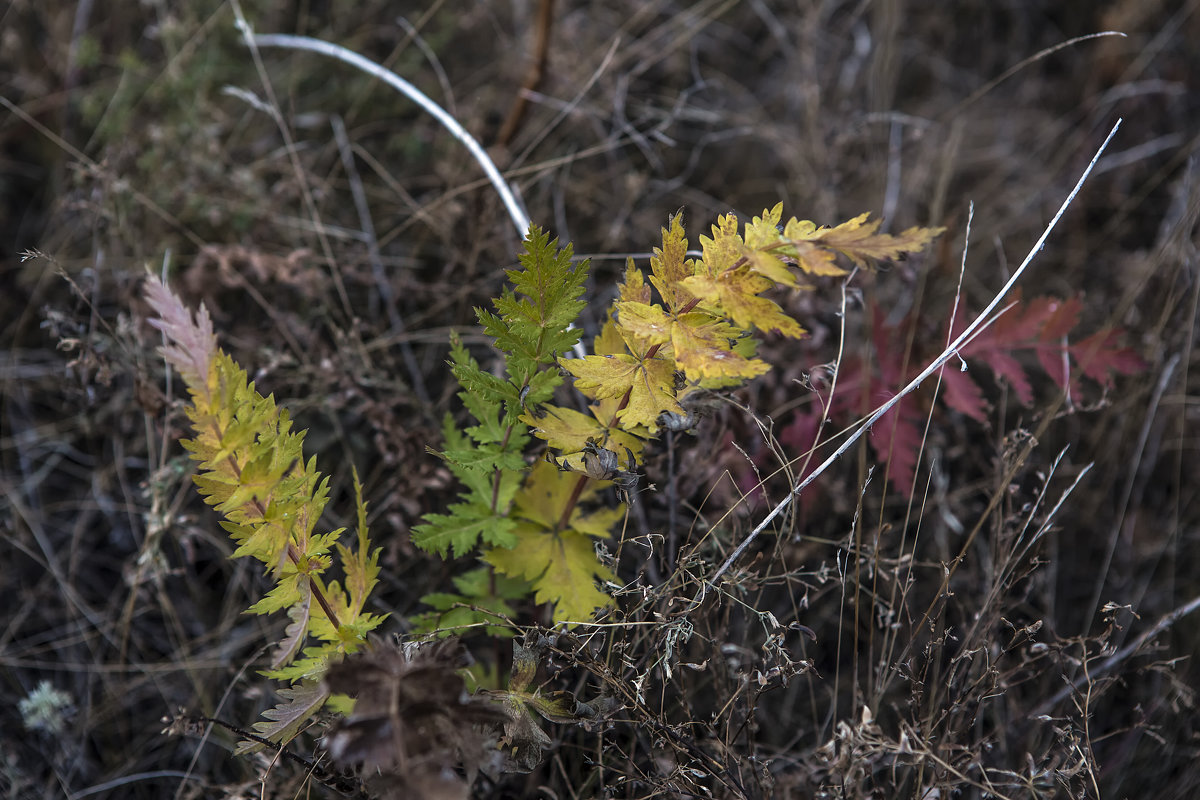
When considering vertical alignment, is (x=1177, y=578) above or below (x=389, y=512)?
below

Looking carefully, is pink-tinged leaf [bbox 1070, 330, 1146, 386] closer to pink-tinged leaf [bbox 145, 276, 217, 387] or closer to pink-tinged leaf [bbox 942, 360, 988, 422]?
pink-tinged leaf [bbox 942, 360, 988, 422]

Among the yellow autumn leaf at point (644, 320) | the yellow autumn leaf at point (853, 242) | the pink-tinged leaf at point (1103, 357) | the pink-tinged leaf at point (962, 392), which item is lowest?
the pink-tinged leaf at point (962, 392)

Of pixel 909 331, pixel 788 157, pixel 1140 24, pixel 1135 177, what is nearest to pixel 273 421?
Result: pixel 909 331

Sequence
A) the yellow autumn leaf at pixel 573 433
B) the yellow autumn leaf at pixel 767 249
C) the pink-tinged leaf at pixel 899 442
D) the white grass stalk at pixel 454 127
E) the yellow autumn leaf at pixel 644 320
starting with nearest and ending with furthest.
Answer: the yellow autumn leaf at pixel 767 249
the yellow autumn leaf at pixel 644 320
the yellow autumn leaf at pixel 573 433
the pink-tinged leaf at pixel 899 442
the white grass stalk at pixel 454 127

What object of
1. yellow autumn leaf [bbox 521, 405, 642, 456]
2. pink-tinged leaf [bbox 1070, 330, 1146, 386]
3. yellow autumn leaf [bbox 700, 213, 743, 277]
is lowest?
pink-tinged leaf [bbox 1070, 330, 1146, 386]

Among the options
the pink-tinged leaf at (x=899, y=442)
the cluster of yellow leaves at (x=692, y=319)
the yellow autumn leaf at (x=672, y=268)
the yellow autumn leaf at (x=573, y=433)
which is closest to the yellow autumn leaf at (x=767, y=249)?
the cluster of yellow leaves at (x=692, y=319)

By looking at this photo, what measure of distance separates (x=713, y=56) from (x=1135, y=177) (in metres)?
1.77

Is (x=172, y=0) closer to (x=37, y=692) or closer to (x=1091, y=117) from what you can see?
(x=37, y=692)

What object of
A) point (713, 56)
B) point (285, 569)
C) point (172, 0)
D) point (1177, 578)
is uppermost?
point (172, 0)

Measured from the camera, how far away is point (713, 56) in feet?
11.2

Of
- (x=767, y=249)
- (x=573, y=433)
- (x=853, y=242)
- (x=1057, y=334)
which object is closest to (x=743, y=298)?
(x=767, y=249)

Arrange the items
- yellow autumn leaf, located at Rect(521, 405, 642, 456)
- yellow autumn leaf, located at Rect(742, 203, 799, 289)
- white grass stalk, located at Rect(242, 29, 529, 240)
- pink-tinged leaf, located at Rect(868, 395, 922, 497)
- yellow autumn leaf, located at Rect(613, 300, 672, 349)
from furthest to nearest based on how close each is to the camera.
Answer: white grass stalk, located at Rect(242, 29, 529, 240) < pink-tinged leaf, located at Rect(868, 395, 922, 497) < yellow autumn leaf, located at Rect(521, 405, 642, 456) < yellow autumn leaf, located at Rect(613, 300, 672, 349) < yellow autumn leaf, located at Rect(742, 203, 799, 289)

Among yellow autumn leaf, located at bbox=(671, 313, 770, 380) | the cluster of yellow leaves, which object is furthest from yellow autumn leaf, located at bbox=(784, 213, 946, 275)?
yellow autumn leaf, located at bbox=(671, 313, 770, 380)

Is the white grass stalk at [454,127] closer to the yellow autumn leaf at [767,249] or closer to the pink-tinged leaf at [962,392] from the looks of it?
the yellow autumn leaf at [767,249]
